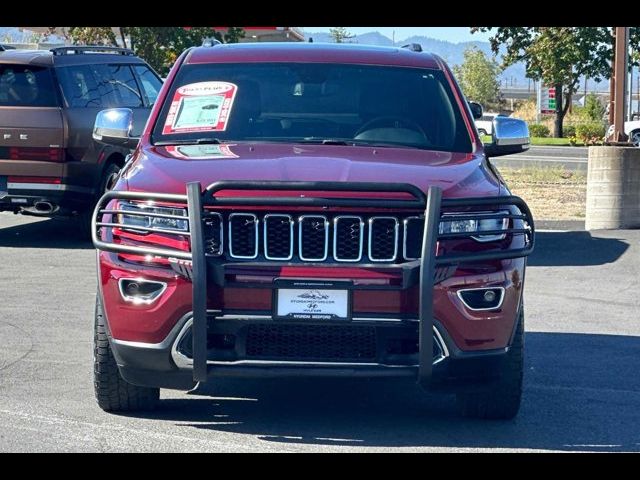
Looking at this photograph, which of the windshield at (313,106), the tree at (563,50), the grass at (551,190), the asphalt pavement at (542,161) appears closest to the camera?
the windshield at (313,106)

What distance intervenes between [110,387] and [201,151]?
1248 mm

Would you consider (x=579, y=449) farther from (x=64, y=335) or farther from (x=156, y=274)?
(x=64, y=335)

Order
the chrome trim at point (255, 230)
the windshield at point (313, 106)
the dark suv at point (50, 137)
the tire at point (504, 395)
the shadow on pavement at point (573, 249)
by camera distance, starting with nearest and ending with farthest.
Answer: the chrome trim at point (255, 230) → the tire at point (504, 395) → the windshield at point (313, 106) → the shadow on pavement at point (573, 249) → the dark suv at point (50, 137)

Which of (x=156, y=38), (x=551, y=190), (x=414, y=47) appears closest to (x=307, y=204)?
(x=414, y=47)

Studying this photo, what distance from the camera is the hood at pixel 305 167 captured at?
5.98 m

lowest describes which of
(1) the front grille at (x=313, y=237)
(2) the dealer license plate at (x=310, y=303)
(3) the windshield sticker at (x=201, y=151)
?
(2) the dealer license plate at (x=310, y=303)

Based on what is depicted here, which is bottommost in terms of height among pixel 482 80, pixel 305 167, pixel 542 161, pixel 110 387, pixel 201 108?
pixel 482 80

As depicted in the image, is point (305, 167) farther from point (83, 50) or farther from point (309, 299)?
point (83, 50)

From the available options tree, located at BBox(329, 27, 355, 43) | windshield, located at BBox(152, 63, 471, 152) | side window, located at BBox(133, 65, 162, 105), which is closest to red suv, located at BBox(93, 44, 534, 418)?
windshield, located at BBox(152, 63, 471, 152)

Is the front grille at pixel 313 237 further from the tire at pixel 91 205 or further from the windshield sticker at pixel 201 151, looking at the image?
the tire at pixel 91 205

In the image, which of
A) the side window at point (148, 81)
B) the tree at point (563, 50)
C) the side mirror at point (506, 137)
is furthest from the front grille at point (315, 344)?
the tree at point (563, 50)

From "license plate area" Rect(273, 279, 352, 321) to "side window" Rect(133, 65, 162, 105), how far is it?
10.2 metres

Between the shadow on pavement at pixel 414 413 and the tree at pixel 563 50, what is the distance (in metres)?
42.9

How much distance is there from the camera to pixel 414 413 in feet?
21.6
